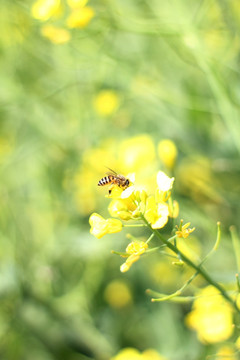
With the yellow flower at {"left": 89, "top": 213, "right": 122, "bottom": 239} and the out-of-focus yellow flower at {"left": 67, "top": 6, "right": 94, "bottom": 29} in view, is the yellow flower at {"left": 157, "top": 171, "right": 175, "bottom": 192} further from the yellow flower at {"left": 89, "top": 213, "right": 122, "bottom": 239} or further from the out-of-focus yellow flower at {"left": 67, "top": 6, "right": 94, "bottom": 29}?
the out-of-focus yellow flower at {"left": 67, "top": 6, "right": 94, "bottom": 29}

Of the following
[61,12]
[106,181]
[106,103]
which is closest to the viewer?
[106,181]

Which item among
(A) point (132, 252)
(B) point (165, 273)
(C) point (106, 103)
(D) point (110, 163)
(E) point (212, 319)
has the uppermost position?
(C) point (106, 103)

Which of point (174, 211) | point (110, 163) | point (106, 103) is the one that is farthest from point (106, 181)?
point (106, 103)

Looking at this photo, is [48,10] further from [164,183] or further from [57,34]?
[164,183]

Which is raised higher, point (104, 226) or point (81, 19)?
point (81, 19)

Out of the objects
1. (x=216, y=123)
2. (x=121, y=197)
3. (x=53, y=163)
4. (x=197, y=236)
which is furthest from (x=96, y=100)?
(x=121, y=197)

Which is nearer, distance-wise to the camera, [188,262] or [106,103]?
[188,262]

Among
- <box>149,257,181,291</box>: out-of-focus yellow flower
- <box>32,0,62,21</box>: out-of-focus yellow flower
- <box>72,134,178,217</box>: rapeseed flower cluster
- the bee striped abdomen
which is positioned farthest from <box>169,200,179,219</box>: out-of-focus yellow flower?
<box>149,257,181,291</box>: out-of-focus yellow flower

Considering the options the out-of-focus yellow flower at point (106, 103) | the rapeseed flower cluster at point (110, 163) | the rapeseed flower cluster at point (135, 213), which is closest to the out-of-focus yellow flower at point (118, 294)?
the rapeseed flower cluster at point (110, 163)

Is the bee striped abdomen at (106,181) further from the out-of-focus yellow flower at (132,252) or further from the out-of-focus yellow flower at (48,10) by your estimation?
the out-of-focus yellow flower at (48,10)
